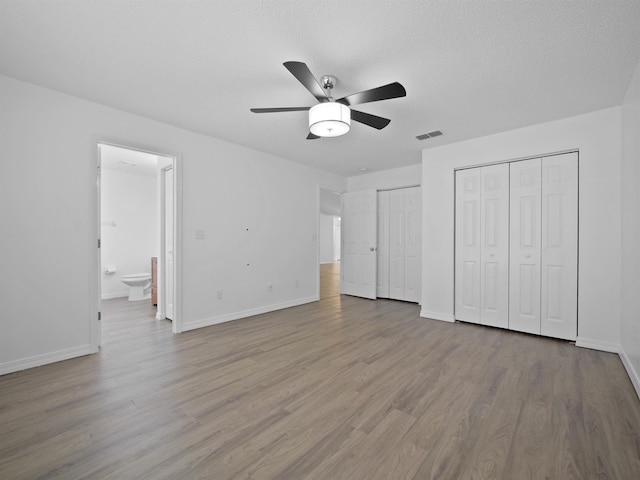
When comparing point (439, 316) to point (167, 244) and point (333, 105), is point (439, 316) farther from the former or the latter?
point (167, 244)

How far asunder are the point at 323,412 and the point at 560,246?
3.27 meters

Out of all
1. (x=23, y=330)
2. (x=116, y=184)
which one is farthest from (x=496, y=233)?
(x=116, y=184)

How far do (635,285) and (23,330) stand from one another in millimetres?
5295

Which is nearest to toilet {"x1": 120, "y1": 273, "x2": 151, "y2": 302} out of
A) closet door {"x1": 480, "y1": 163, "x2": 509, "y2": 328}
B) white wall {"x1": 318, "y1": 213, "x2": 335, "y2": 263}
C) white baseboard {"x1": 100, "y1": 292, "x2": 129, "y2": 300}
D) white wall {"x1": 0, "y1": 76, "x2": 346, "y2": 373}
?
white baseboard {"x1": 100, "y1": 292, "x2": 129, "y2": 300}

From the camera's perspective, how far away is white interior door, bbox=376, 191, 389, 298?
570 cm

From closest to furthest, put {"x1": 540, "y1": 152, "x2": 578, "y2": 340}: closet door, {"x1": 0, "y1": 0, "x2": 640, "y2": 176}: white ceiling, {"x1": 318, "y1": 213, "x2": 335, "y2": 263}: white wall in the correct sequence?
{"x1": 0, "y1": 0, "x2": 640, "y2": 176}: white ceiling < {"x1": 540, "y1": 152, "x2": 578, "y2": 340}: closet door < {"x1": 318, "y1": 213, "x2": 335, "y2": 263}: white wall

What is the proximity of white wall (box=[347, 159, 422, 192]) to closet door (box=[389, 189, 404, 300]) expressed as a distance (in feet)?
0.58

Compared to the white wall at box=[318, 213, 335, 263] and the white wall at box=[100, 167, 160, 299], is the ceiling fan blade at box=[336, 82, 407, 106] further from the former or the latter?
the white wall at box=[318, 213, 335, 263]

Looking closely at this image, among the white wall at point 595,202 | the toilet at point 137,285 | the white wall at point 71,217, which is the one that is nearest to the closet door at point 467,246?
the white wall at point 595,202

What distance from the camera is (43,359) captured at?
263 cm

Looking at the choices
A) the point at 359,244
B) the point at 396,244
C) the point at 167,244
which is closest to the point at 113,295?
the point at 167,244

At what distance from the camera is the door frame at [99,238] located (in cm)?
294

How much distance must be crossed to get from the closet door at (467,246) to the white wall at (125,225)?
17.3 ft

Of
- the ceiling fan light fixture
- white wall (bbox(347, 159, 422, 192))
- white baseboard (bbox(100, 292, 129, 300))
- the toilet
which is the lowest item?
white baseboard (bbox(100, 292, 129, 300))
